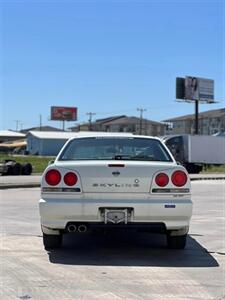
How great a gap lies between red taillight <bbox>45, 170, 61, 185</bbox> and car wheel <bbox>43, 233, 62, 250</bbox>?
842 millimetres

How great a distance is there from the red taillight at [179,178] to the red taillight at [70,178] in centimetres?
127

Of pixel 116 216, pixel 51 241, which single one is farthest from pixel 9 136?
pixel 116 216

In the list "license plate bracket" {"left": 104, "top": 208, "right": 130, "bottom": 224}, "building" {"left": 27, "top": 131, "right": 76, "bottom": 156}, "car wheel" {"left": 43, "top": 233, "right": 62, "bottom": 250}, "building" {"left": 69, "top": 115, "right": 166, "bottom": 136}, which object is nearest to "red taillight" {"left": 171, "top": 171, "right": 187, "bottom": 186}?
"license plate bracket" {"left": 104, "top": 208, "right": 130, "bottom": 224}

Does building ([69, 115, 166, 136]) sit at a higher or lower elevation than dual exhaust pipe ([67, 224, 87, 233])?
higher

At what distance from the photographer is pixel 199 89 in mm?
85812

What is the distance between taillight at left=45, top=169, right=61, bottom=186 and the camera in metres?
7.48

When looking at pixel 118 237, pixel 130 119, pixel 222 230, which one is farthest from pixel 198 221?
pixel 130 119

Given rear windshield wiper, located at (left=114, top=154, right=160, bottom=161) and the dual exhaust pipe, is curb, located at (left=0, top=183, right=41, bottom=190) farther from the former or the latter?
the dual exhaust pipe

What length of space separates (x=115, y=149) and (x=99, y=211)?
1383 millimetres

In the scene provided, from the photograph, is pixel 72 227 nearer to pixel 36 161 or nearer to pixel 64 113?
pixel 36 161

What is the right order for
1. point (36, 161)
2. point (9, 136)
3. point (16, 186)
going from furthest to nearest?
point (36, 161) → point (9, 136) → point (16, 186)

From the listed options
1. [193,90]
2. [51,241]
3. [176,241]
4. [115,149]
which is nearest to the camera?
[51,241]

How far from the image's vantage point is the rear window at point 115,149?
821 cm

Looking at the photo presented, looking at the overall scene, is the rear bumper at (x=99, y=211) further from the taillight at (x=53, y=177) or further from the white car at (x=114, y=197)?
the taillight at (x=53, y=177)
